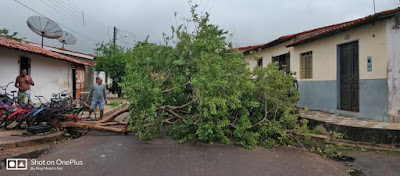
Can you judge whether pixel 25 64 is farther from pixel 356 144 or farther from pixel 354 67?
pixel 354 67

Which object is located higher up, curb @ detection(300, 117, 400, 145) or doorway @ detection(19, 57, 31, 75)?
doorway @ detection(19, 57, 31, 75)

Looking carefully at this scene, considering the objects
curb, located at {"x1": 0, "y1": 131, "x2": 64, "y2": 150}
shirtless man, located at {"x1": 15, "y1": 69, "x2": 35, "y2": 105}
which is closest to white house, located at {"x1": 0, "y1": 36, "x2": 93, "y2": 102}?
shirtless man, located at {"x1": 15, "y1": 69, "x2": 35, "y2": 105}

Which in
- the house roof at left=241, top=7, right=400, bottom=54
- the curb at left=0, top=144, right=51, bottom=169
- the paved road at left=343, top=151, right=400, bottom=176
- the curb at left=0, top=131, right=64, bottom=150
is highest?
the house roof at left=241, top=7, right=400, bottom=54

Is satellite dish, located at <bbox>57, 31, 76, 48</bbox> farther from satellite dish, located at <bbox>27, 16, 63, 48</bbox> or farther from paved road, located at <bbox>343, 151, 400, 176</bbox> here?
paved road, located at <bbox>343, 151, 400, 176</bbox>

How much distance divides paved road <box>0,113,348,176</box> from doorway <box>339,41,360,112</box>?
4.11 metres

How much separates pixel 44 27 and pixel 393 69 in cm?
1561

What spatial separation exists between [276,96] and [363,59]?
3.71m

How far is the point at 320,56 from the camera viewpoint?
10.2 metres

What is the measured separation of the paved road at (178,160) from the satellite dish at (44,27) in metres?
10.1

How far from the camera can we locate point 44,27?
14.1m

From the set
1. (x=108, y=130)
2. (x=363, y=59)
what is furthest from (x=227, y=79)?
(x=363, y=59)

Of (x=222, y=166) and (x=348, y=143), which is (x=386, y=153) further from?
(x=222, y=166)

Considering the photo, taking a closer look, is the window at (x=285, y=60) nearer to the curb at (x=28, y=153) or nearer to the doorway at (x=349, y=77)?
the doorway at (x=349, y=77)

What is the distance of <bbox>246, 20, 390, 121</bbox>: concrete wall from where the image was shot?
7496mm
